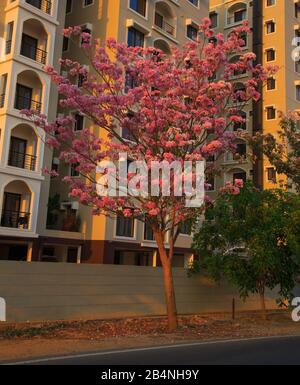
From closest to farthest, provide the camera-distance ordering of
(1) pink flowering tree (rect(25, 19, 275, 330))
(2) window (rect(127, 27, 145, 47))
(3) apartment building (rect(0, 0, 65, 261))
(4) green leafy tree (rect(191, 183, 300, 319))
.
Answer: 1. (1) pink flowering tree (rect(25, 19, 275, 330))
2. (4) green leafy tree (rect(191, 183, 300, 319))
3. (3) apartment building (rect(0, 0, 65, 261))
4. (2) window (rect(127, 27, 145, 47))

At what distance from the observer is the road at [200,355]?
→ 973 cm

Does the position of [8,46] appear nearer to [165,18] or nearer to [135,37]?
[135,37]

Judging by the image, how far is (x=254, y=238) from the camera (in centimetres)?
1886

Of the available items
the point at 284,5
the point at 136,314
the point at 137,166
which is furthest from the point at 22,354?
the point at 284,5

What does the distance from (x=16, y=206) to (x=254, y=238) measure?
1341cm

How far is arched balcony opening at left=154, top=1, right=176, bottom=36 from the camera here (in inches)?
1299

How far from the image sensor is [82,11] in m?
30.9

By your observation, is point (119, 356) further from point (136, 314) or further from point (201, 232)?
point (201, 232)

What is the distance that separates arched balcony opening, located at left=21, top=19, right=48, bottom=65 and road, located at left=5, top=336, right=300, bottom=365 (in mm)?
19979

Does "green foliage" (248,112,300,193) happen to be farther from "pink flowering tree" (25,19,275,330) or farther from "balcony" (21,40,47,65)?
"balcony" (21,40,47,65)

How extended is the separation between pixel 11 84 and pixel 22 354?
1772 cm

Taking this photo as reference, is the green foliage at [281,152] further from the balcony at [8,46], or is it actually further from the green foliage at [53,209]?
the balcony at [8,46]

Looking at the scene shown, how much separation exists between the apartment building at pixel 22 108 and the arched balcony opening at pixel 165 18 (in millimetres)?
8154

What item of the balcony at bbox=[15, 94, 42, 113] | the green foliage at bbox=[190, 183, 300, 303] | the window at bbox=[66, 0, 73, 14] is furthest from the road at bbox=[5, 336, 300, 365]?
the window at bbox=[66, 0, 73, 14]
